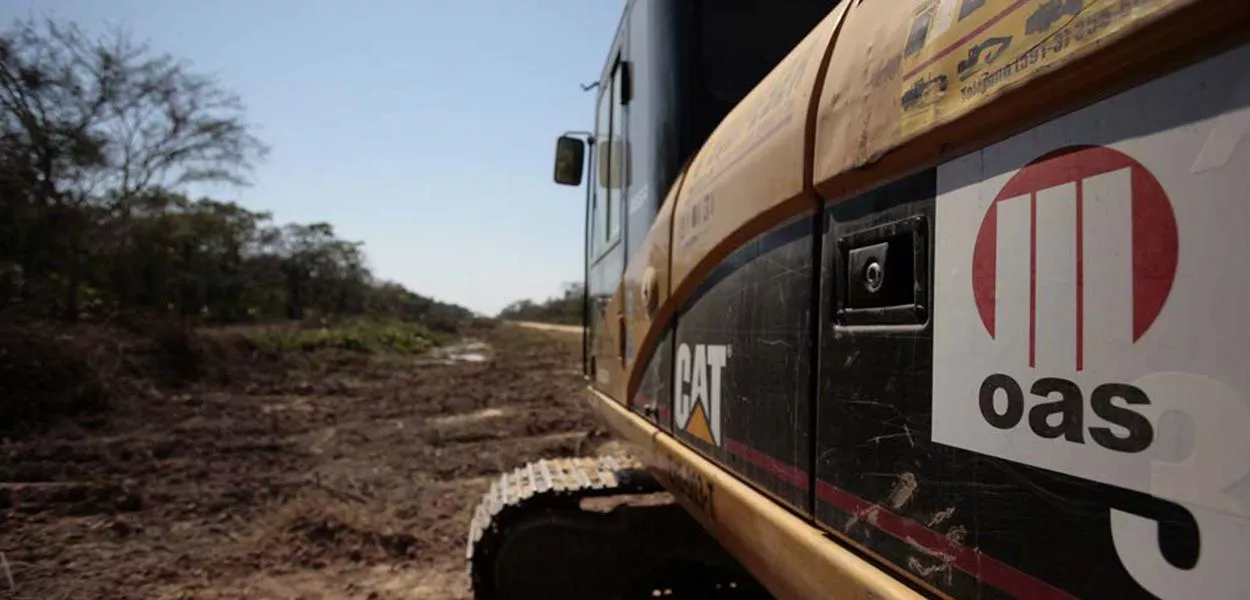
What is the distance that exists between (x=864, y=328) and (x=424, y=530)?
5914 millimetres

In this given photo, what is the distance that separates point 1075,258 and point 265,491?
26.9 ft

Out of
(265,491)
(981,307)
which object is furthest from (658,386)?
(265,491)

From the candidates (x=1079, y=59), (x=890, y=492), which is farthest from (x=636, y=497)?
(x=1079, y=59)

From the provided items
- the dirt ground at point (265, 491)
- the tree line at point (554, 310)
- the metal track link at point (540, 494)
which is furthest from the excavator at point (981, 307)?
the tree line at point (554, 310)

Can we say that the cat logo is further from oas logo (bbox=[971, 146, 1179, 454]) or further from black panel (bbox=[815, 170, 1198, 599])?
oas logo (bbox=[971, 146, 1179, 454])

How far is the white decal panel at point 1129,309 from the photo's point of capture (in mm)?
748

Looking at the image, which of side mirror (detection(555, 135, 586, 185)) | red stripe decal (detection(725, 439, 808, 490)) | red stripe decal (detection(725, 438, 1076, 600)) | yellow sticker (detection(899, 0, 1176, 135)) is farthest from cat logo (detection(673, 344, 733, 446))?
side mirror (detection(555, 135, 586, 185))

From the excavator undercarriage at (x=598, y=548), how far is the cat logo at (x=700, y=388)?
95cm

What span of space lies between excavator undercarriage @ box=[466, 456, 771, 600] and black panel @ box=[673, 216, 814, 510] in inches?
43.5

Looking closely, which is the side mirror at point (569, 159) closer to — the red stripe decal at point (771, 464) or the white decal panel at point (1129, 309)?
the red stripe decal at point (771, 464)

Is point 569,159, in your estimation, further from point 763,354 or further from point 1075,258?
point 1075,258

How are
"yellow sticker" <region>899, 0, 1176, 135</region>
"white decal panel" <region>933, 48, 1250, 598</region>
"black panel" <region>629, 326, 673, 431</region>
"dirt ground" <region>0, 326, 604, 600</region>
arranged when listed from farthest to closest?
"dirt ground" <region>0, 326, 604, 600</region> < "black panel" <region>629, 326, 673, 431</region> < "yellow sticker" <region>899, 0, 1176, 135</region> < "white decal panel" <region>933, 48, 1250, 598</region>

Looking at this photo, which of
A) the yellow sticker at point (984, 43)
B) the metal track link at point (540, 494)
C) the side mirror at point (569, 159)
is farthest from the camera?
the side mirror at point (569, 159)

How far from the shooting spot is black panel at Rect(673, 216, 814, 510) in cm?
157
